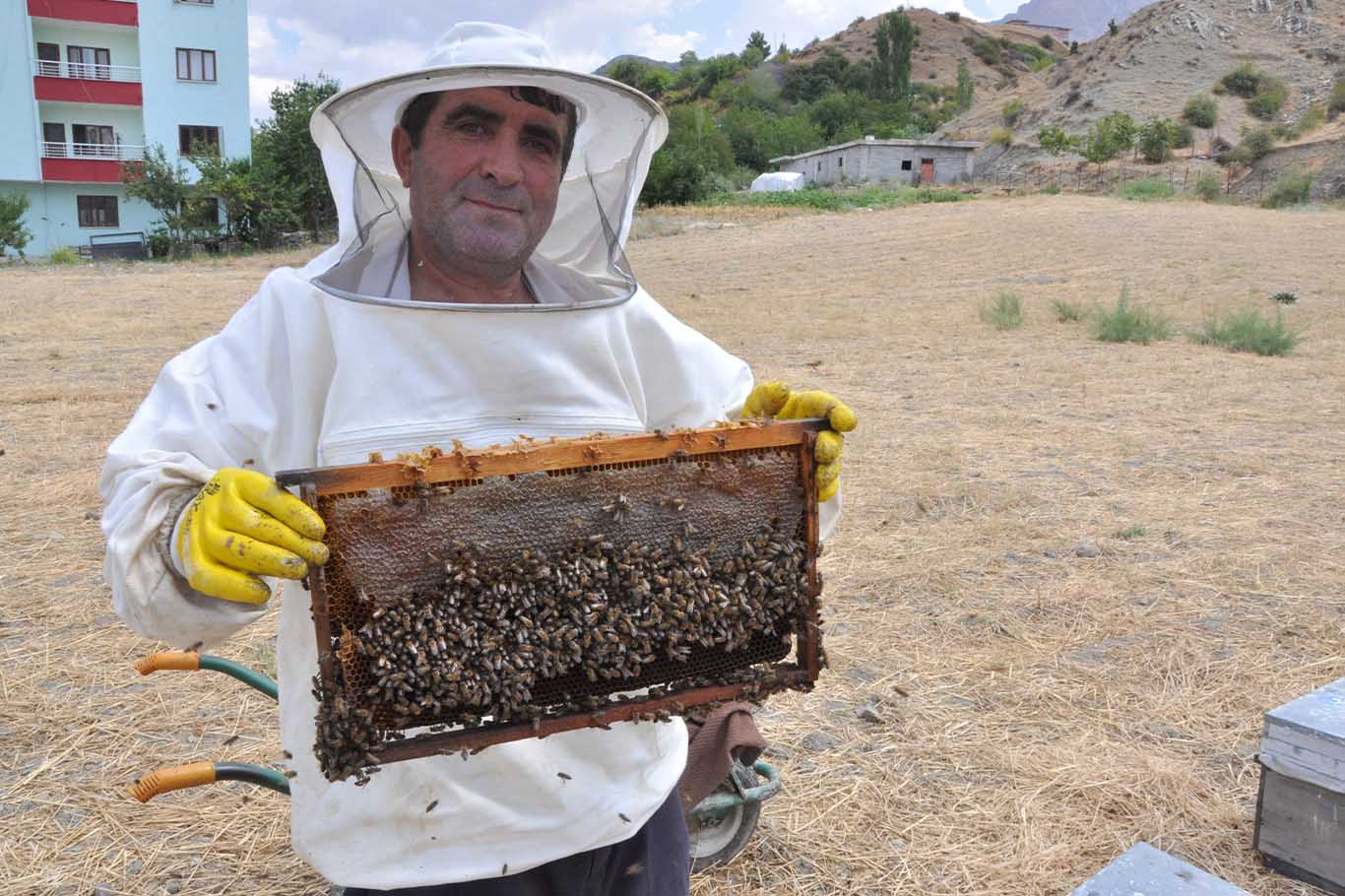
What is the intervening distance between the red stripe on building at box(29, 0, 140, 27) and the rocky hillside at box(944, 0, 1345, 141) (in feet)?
178

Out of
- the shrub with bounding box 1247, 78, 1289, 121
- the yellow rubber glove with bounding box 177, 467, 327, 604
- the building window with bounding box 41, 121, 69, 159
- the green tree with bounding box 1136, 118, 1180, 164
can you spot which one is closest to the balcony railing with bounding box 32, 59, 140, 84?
the building window with bounding box 41, 121, 69, 159

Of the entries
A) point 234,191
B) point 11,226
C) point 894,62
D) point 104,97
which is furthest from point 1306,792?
point 894,62

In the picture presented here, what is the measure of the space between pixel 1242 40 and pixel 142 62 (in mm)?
79505

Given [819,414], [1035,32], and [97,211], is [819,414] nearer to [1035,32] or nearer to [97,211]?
[97,211]

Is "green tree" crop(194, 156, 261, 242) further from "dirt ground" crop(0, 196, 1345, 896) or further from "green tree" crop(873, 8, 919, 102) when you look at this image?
"green tree" crop(873, 8, 919, 102)

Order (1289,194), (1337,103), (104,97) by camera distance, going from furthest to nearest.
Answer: (1337,103)
(104,97)
(1289,194)

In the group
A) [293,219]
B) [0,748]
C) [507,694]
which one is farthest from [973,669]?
[293,219]

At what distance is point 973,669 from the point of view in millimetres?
5148

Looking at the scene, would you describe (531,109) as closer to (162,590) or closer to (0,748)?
(162,590)

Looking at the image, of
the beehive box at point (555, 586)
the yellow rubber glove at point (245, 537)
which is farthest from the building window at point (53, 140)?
the beehive box at point (555, 586)

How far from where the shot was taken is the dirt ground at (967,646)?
12.5 feet

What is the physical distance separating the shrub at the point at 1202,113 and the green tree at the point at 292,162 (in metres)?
52.5

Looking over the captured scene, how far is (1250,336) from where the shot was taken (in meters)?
14.4

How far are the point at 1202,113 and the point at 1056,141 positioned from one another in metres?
11.3
